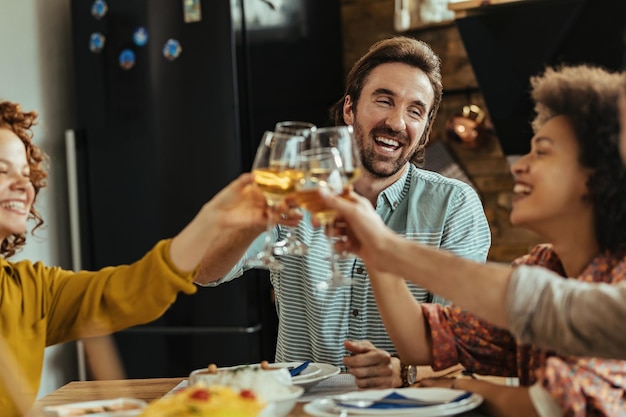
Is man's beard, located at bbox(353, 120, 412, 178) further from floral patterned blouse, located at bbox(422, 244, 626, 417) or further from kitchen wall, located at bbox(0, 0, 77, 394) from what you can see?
kitchen wall, located at bbox(0, 0, 77, 394)

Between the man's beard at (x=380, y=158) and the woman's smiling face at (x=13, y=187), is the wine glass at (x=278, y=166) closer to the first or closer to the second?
the woman's smiling face at (x=13, y=187)

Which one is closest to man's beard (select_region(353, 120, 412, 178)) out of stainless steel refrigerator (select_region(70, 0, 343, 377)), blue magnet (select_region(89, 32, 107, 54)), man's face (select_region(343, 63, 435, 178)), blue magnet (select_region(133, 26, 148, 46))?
man's face (select_region(343, 63, 435, 178))

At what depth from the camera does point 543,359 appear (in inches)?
60.8

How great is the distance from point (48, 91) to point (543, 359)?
9.49ft

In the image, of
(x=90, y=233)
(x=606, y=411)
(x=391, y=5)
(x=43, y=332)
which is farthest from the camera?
(x=391, y=5)

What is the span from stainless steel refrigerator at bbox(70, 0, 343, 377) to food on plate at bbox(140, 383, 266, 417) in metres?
2.29

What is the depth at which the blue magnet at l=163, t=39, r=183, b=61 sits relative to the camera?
12.0 feet

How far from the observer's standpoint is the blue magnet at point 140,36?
3701 mm

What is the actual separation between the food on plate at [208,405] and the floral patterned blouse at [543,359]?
45 cm

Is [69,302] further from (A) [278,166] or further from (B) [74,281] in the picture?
(A) [278,166]

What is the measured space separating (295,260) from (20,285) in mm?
744

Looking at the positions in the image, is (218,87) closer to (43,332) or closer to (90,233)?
(90,233)

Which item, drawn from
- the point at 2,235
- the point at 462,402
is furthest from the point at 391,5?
the point at 462,402

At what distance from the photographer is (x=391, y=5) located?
4.29 m
